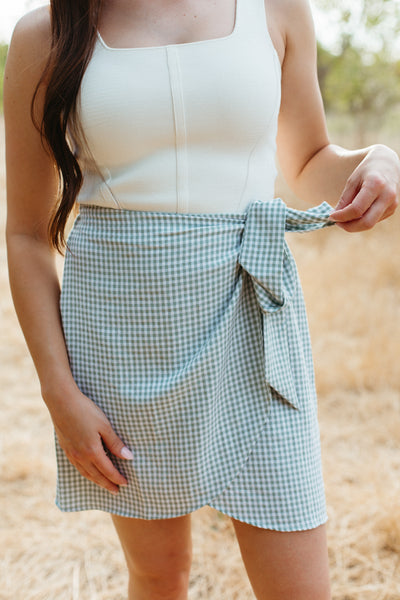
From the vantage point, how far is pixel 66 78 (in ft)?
3.02

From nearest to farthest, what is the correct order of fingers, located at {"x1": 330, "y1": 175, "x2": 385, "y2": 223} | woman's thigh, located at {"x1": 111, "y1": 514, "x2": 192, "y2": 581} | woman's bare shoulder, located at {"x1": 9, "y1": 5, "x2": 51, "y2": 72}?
fingers, located at {"x1": 330, "y1": 175, "x2": 385, "y2": 223} → woman's bare shoulder, located at {"x1": 9, "y1": 5, "x2": 51, "y2": 72} → woman's thigh, located at {"x1": 111, "y1": 514, "x2": 192, "y2": 581}

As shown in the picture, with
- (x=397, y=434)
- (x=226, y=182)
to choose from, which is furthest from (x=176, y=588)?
(x=397, y=434)

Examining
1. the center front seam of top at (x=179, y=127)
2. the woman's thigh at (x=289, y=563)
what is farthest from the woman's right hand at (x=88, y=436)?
the center front seam of top at (x=179, y=127)

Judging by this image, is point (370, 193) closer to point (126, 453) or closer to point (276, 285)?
point (276, 285)

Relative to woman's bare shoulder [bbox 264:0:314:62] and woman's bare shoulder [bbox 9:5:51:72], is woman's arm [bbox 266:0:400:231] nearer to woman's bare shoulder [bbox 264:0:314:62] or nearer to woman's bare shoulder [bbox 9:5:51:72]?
woman's bare shoulder [bbox 264:0:314:62]

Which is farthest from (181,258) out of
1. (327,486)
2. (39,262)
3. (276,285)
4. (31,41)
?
(327,486)

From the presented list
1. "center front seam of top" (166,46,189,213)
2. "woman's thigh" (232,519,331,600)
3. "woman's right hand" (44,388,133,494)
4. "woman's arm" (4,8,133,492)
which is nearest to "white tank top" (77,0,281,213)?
"center front seam of top" (166,46,189,213)

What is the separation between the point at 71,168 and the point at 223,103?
0.26m

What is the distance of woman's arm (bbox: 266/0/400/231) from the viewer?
2.85 ft

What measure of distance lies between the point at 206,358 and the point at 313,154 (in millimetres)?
436

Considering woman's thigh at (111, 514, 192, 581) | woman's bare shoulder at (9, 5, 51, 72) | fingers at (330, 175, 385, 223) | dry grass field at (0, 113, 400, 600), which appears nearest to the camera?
fingers at (330, 175, 385, 223)

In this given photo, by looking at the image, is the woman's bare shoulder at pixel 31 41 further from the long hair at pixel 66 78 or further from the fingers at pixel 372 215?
the fingers at pixel 372 215

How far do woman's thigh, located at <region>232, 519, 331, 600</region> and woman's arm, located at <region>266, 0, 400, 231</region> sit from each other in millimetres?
462

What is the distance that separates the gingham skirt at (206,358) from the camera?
0.94 metres
